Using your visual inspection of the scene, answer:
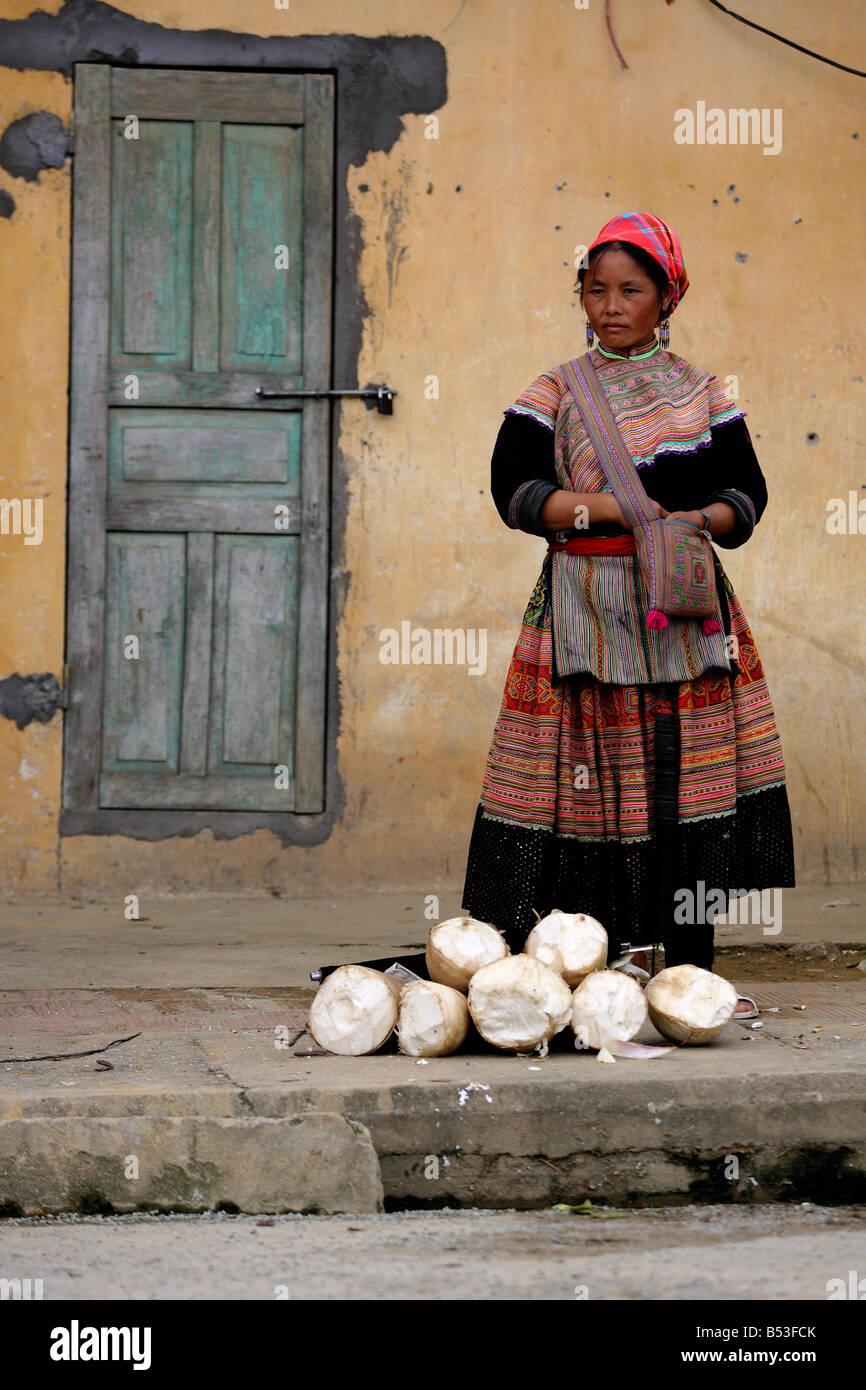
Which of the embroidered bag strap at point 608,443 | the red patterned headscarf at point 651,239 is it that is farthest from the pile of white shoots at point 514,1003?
the red patterned headscarf at point 651,239

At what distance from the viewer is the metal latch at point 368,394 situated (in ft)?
18.4

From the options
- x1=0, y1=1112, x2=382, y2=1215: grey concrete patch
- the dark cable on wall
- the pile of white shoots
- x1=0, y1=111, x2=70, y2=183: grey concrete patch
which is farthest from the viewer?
the dark cable on wall

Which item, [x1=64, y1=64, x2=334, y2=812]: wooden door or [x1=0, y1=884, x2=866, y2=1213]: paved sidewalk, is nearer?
[x1=0, y1=884, x2=866, y2=1213]: paved sidewalk

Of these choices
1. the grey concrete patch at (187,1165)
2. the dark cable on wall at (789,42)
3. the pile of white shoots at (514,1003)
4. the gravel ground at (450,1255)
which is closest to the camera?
the gravel ground at (450,1255)

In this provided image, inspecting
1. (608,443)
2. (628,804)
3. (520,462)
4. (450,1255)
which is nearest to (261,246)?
(520,462)

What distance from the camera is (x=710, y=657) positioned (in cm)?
345

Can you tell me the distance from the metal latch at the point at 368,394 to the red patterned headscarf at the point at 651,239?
7.27 feet

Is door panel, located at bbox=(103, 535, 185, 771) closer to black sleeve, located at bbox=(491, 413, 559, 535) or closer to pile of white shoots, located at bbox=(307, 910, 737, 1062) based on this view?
black sleeve, located at bbox=(491, 413, 559, 535)

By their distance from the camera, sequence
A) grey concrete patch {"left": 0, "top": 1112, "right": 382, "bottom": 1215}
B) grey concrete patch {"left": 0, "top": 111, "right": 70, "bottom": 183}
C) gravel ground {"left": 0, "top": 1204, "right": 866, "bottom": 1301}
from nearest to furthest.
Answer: gravel ground {"left": 0, "top": 1204, "right": 866, "bottom": 1301}
grey concrete patch {"left": 0, "top": 1112, "right": 382, "bottom": 1215}
grey concrete patch {"left": 0, "top": 111, "right": 70, "bottom": 183}

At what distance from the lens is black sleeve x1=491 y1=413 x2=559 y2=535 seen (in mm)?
3516

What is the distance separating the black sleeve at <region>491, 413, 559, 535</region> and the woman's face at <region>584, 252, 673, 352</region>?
27 centimetres

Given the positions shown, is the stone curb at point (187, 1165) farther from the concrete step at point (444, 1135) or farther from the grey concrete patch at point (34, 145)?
the grey concrete patch at point (34, 145)

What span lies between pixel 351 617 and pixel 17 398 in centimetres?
144

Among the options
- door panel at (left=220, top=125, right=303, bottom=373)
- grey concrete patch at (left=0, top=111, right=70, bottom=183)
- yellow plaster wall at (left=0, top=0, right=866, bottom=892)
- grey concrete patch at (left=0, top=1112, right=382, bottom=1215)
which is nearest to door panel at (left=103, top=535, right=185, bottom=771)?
yellow plaster wall at (left=0, top=0, right=866, bottom=892)
